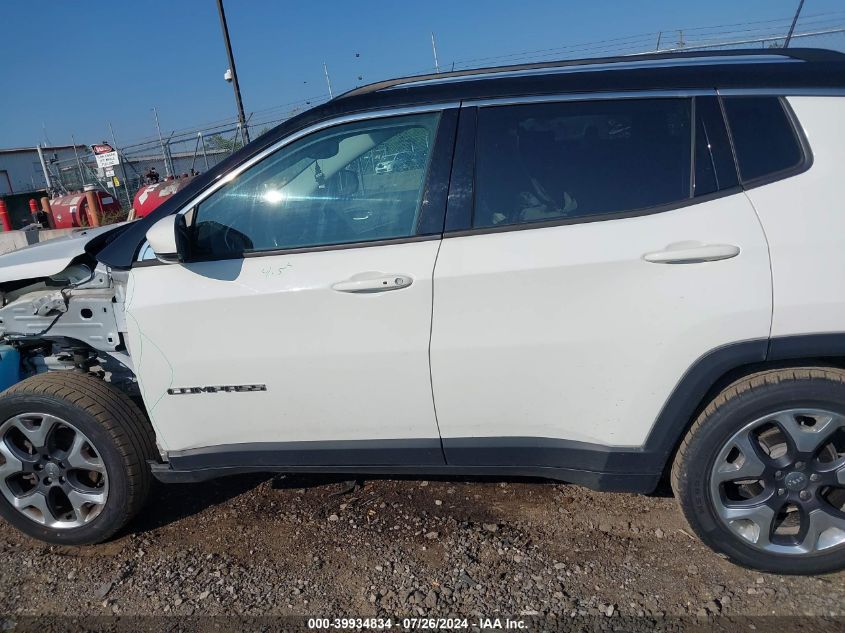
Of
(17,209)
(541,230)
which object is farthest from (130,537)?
(17,209)

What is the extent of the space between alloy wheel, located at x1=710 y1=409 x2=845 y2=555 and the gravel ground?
0.20 m

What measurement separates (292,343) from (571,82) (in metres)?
1.47

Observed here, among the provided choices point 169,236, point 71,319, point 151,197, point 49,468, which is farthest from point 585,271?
point 151,197

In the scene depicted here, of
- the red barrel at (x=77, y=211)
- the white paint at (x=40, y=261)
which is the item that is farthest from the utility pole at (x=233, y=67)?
the white paint at (x=40, y=261)

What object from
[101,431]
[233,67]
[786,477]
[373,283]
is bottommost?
[786,477]

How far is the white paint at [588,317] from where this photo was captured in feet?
7.14

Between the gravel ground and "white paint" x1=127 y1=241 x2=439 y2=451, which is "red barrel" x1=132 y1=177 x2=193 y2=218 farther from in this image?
"white paint" x1=127 y1=241 x2=439 y2=451

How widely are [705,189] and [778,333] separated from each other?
0.56 meters

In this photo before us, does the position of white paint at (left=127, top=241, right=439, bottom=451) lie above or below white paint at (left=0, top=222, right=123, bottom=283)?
below

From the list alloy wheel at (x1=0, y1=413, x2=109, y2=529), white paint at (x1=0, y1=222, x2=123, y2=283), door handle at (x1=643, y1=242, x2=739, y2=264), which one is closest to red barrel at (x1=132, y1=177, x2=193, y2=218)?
white paint at (x1=0, y1=222, x2=123, y2=283)

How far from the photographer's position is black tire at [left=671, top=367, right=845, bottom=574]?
2.21 metres

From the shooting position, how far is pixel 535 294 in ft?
7.47

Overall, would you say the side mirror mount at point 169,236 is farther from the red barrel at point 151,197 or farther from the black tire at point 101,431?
the red barrel at point 151,197

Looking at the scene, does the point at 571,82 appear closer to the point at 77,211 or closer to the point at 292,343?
the point at 292,343
